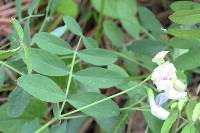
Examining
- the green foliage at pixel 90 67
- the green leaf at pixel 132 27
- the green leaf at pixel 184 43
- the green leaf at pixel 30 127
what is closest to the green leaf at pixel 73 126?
the green foliage at pixel 90 67

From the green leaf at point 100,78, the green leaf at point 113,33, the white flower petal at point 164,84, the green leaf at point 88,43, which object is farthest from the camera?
the green leaf at point 113,33

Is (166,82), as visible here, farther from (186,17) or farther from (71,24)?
(71,24)

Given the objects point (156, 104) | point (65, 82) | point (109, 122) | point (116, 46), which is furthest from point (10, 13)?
point (156, 104)

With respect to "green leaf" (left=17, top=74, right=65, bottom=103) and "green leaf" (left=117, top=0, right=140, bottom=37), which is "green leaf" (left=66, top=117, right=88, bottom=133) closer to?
"green leaf" (left=17, top=74, right=65, bottom=103)

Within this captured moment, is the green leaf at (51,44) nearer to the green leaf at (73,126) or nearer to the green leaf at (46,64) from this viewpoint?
the green leaf at (46,64)

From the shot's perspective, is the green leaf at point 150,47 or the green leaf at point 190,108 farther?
the green leaf at point 150,47

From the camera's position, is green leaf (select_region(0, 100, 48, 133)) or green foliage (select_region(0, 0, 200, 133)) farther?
green leaf (select_region(0, 100, 48, 133))

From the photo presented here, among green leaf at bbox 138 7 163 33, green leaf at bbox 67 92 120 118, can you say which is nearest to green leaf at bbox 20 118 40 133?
green leaf at bbox 67 92 120 118
